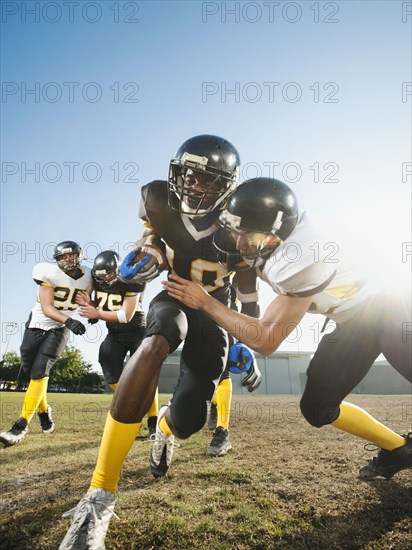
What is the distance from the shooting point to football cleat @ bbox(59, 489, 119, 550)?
68.7 inches

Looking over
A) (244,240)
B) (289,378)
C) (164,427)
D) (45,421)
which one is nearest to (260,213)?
(244,240)

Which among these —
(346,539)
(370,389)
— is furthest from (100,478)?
(370,389)

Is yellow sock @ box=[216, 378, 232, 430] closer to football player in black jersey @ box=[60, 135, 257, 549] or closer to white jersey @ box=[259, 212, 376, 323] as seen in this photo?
football player in black jersey @ box=[60, 135, 257, 549]

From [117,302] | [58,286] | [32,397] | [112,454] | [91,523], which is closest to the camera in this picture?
[91,523]

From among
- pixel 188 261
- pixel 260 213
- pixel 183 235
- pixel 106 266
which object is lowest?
pixel 106 266

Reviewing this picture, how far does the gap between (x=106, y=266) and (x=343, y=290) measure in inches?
144

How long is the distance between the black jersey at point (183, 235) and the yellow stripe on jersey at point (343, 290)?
89 cm

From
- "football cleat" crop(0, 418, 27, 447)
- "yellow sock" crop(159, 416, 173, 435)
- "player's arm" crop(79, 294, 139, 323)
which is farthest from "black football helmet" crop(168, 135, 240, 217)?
"football cleat" crop(0, 418, 27, 447)

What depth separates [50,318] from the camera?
537 cm

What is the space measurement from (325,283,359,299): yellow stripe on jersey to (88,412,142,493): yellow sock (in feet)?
5.12

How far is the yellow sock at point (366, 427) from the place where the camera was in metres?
2.95

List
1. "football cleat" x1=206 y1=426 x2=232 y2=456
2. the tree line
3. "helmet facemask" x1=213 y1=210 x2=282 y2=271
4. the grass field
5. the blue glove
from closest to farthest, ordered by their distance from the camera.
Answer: the grass field
"helmet facemask" x1=213 y1=210 x2=282 y2=271
the blue glove
"football cleat" x1=206 y1=426 x2=232 y2=456
the tree line

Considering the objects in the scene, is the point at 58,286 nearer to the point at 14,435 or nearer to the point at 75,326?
the point at 75,326

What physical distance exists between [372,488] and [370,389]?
114 ft
